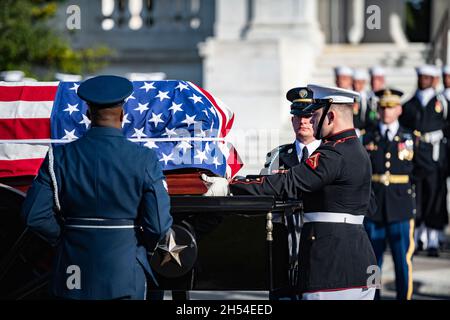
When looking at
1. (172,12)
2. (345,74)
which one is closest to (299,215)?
(345,74)

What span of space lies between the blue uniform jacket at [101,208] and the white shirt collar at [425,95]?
24.2ft

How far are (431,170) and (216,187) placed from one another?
21.2 ft

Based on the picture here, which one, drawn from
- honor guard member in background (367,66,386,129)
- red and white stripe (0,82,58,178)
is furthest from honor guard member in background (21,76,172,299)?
honor guard member in background (367,66,386,129)

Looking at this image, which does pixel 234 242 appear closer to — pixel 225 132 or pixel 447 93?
pixel 225 132

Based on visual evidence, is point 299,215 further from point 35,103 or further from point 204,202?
point 35,103

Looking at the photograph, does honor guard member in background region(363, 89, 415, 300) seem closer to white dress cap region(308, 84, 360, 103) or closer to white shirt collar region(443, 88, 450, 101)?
white dress cap region(308, 84, 360, 103)

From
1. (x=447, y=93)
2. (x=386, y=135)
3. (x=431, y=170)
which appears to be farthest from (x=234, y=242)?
(x=447, y=93)

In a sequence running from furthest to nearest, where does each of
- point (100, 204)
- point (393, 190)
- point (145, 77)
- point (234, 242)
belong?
1. point (145, 77)
2. point (393, 190)
3. point (234, 242)
4. point (100, 204)

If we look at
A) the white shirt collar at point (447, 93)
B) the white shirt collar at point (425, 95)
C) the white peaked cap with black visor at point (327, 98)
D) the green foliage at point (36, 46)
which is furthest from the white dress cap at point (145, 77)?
the green foliage at point (36, 46)

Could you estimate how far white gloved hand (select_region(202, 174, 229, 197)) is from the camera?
Result: 18.8 feet

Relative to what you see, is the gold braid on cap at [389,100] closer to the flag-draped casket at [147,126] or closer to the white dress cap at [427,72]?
the flag-draped casket at [147,126]

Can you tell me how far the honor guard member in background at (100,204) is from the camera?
5.02 m

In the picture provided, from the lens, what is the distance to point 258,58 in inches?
588

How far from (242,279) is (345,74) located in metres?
7.02
